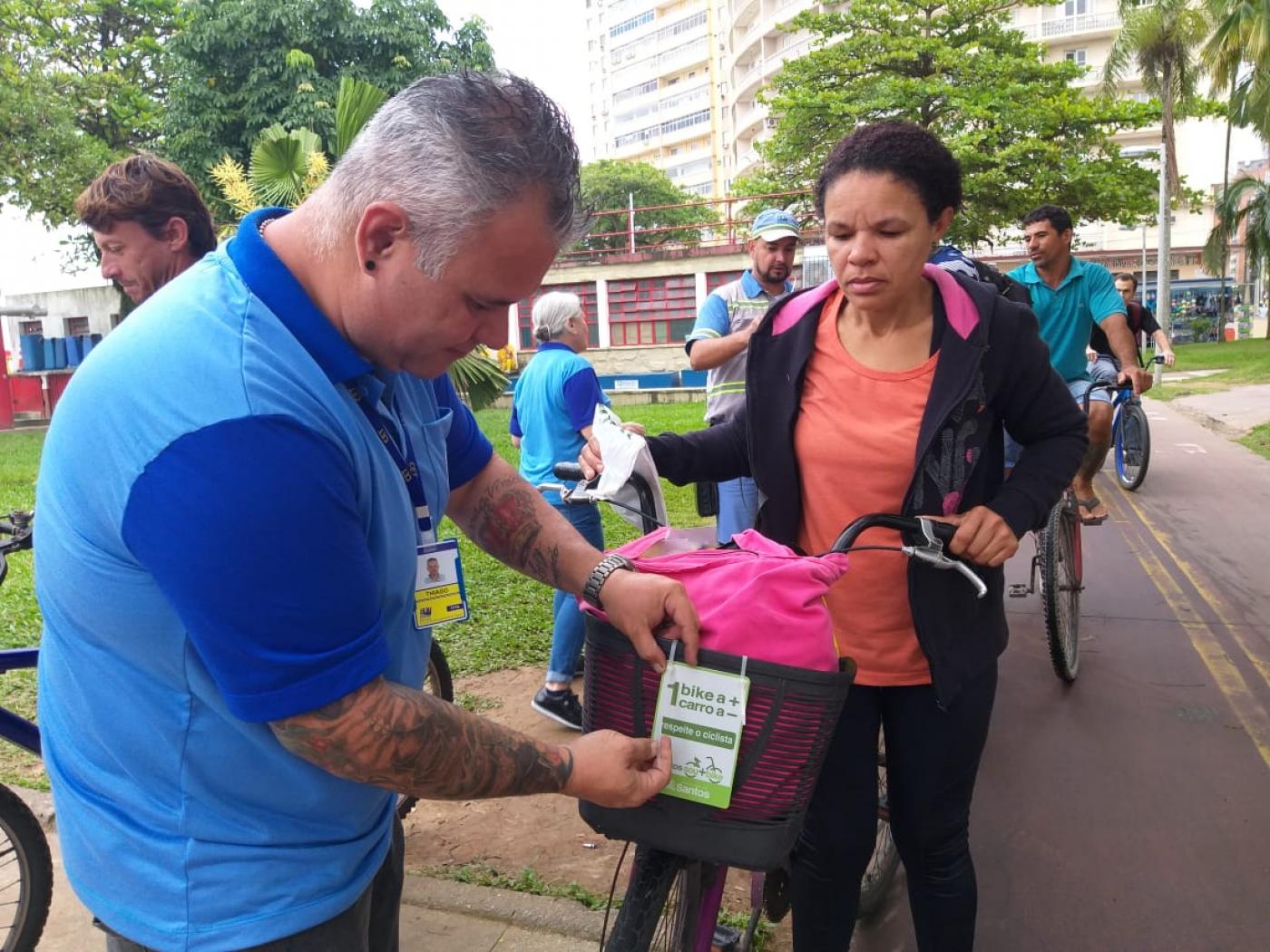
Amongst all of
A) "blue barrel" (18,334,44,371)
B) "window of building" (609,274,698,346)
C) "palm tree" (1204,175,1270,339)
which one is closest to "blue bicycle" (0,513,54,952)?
"window of building" (609,274,698,346)

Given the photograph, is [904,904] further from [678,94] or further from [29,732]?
[678,94]

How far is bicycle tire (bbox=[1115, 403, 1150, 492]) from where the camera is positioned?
9945mm

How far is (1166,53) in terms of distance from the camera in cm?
3028

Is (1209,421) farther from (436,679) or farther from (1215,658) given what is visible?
(436,679)

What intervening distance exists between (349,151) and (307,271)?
0.16 meters

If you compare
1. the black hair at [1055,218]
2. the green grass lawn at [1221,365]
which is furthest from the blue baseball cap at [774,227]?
the green grass lawn at [1221,365]

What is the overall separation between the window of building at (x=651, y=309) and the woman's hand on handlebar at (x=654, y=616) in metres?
27.7

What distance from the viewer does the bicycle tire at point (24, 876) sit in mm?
2748

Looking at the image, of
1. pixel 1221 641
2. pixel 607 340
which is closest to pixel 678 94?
pixel 607 340

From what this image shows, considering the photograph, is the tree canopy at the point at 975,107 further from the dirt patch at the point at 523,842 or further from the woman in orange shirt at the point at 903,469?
the woman in orange shirt at the point at 903,469

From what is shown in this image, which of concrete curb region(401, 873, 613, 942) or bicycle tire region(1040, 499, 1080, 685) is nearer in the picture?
concrete curb region(401, 873, 613, 942)

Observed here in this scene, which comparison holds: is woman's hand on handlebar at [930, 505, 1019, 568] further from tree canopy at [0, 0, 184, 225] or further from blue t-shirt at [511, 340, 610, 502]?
tree canopy at [0, 0, 184, 225]

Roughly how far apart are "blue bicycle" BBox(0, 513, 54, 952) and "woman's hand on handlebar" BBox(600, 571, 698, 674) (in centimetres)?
207

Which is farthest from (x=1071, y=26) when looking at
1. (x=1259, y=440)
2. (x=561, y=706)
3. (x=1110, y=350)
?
(x=561, y=706)
